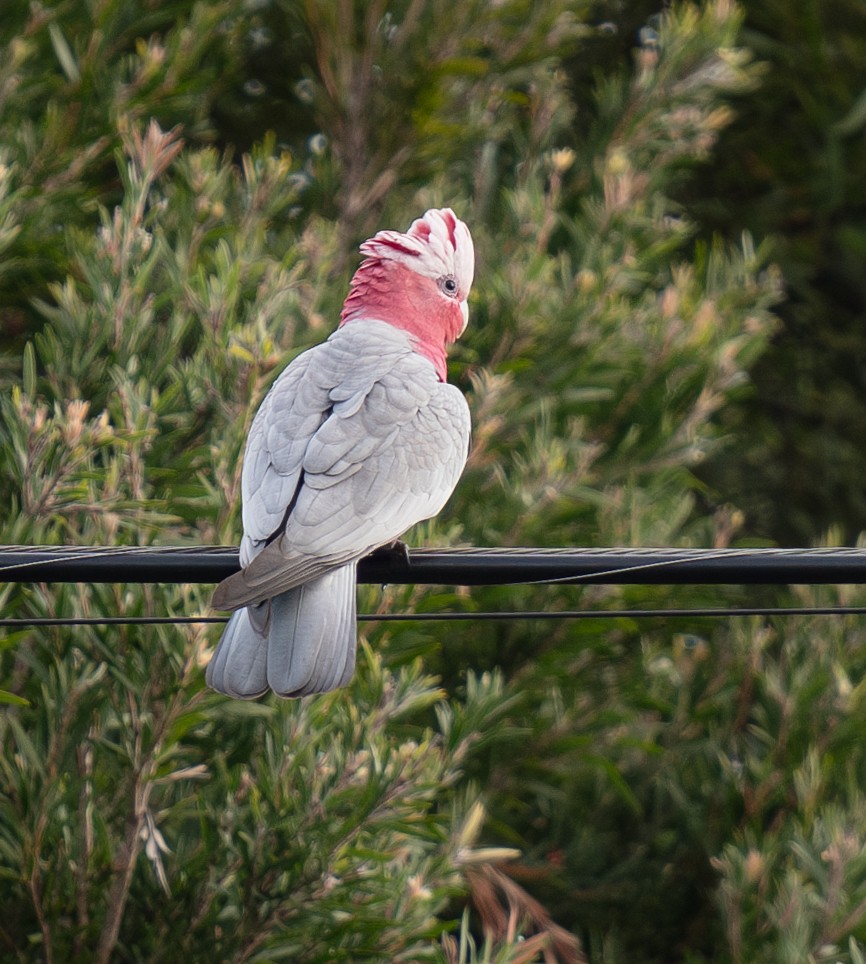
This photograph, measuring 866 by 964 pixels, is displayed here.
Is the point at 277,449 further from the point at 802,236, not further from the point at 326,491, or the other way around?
the point at 802,236

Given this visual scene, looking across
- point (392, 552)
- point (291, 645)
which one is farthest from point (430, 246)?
point (291, 645)

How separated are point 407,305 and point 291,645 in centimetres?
110

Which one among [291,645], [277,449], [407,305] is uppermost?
[407,305]

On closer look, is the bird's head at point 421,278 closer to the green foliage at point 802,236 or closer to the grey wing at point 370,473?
the grey wing at point 370,473

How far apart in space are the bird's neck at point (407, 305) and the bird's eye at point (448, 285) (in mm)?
22

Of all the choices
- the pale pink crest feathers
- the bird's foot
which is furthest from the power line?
the pale pink crest feathers

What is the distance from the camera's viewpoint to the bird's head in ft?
11.3

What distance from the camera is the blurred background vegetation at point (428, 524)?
324cm

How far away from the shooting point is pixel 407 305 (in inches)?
135

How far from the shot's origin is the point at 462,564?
2.37 m

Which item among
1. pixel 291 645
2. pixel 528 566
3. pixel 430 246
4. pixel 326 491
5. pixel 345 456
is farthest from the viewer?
pixel 430 246

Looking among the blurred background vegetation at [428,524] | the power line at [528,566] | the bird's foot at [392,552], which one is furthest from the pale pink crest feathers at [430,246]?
the power line at [528,566]

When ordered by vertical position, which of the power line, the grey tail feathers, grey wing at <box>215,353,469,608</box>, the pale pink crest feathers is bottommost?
the grey tail feathers

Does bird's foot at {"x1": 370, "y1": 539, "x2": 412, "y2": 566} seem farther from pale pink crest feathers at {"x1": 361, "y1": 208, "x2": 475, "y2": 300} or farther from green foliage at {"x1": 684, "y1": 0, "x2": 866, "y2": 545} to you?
green foliage at {"x1": 684, "y1": 0, "x2": 866, "y2": 545}
